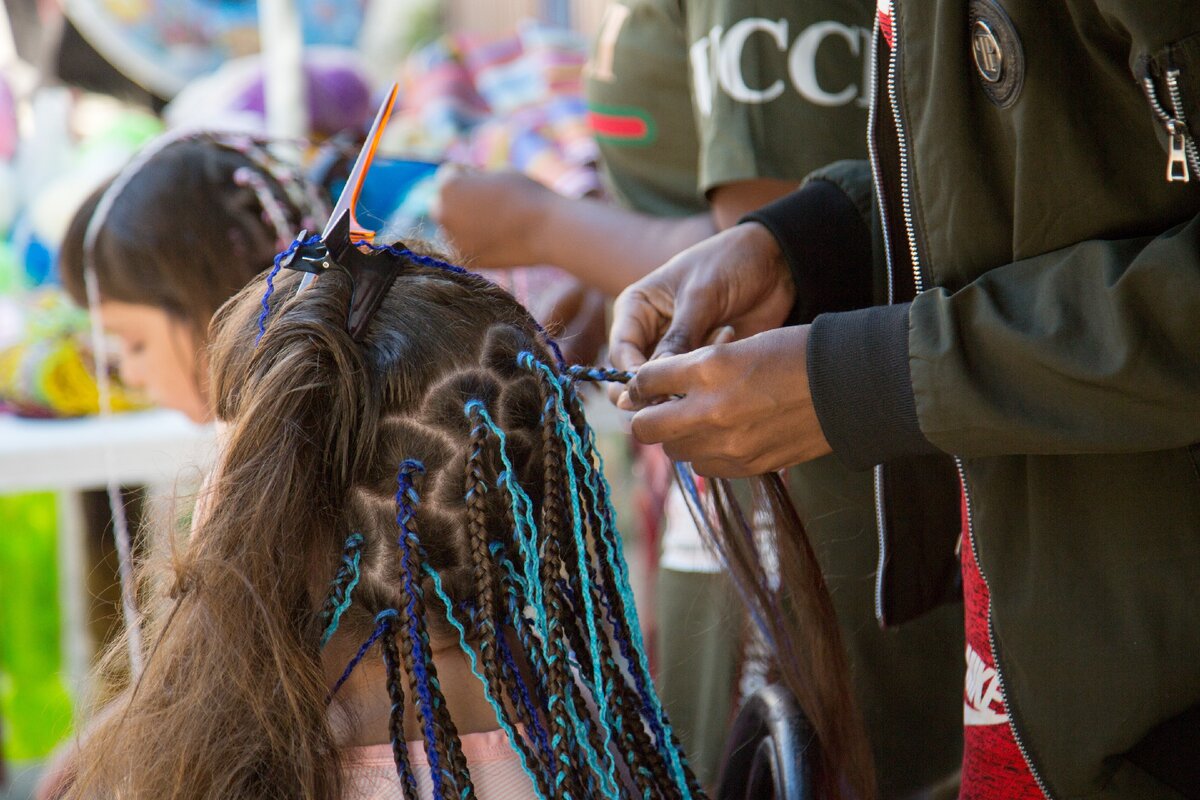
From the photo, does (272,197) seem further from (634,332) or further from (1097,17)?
(1097,17)

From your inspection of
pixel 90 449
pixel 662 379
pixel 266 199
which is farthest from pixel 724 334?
pixel 90 449

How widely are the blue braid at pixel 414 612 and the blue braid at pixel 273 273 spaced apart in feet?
0.62

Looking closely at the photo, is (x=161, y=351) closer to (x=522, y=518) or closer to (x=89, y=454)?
(x=89, y=454)

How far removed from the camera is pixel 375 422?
2.97 feet

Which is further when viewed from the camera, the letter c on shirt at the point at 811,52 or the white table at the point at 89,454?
the white table at the point at 89,454

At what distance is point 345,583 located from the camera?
89cm

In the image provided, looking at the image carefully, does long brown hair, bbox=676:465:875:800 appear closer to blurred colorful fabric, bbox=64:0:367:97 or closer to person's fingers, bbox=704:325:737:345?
person's fingers, bbox=704:325:737:345

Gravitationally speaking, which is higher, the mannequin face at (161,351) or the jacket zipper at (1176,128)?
the jacket zipper at (1176,128)

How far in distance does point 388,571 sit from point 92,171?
189cm

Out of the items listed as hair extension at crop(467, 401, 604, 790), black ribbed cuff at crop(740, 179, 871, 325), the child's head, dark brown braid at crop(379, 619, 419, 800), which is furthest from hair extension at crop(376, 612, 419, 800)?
the child's head

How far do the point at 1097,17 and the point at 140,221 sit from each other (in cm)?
136

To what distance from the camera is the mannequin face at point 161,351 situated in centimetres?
172

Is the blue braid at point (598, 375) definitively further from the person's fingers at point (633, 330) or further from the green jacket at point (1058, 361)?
the green jacket at point (1058, 361)

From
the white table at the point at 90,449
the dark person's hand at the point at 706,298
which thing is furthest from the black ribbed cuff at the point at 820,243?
the white table at the point at 90,449
